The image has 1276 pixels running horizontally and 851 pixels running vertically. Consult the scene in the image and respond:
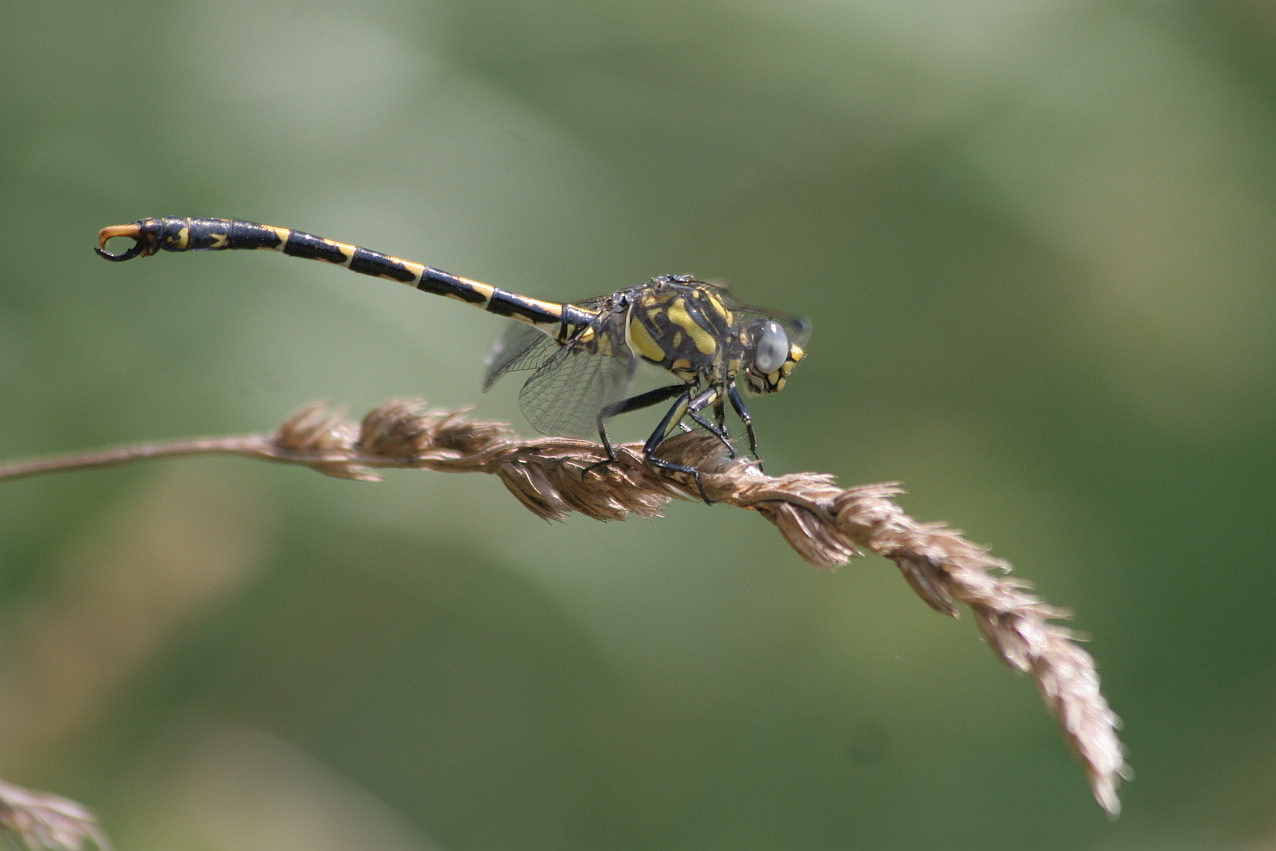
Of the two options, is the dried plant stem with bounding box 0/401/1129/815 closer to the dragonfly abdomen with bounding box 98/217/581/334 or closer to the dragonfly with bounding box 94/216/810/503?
the dragonfly with bounding box 94/216/810/503

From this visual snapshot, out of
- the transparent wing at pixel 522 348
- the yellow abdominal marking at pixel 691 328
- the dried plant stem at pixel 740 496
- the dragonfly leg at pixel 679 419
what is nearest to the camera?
the dried plant stem at pixel 740 496

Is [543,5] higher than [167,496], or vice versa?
[543,5]

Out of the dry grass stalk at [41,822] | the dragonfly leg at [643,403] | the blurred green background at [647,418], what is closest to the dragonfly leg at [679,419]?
the dragonfly leg at [643,403]

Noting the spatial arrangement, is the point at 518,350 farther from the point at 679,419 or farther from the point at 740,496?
the point at 740,496

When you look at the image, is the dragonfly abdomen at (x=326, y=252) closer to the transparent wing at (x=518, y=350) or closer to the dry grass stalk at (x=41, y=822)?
the transparent wing at (x=518, y=350)

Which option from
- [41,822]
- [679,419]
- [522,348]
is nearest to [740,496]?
[679,419]

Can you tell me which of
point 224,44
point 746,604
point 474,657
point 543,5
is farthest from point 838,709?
point 224,44

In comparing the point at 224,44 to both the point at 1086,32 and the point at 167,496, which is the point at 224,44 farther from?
the point at 1086,32
